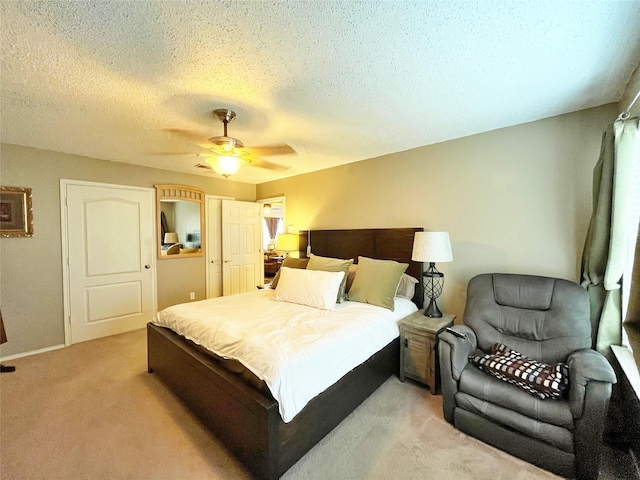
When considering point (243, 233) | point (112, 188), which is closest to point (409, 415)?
point (243, 233)

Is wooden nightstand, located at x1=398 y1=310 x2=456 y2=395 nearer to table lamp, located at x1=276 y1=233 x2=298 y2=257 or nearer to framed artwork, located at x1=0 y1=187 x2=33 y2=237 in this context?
table lamp, located at x1=276 y1=233 x2=298 y2=257

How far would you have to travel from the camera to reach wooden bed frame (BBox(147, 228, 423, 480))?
1.46 metres

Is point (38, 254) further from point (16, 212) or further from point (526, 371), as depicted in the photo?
point (526, 371)

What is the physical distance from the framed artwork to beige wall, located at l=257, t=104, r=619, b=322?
3967 mm

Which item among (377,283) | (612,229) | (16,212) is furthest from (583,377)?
(16,212)

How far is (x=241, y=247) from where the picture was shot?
496 cm

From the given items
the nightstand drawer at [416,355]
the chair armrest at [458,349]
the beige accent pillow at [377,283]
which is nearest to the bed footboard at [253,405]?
the nightstand drawer at [416,355]

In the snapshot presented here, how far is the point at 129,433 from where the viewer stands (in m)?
1.87

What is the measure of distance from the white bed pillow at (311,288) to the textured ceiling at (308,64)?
1465mm

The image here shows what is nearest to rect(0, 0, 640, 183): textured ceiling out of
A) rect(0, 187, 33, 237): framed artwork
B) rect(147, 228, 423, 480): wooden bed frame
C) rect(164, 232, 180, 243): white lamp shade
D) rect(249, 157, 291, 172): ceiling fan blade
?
rect(0, 187, 33, 237): framed artwork

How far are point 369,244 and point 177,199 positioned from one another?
311cm

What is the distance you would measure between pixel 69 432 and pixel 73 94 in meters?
2.42

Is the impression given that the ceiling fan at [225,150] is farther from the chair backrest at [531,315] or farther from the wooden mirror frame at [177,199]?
the chair backrest at [531,315]

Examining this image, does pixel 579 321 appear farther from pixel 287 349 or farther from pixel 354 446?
pixel 287 349
